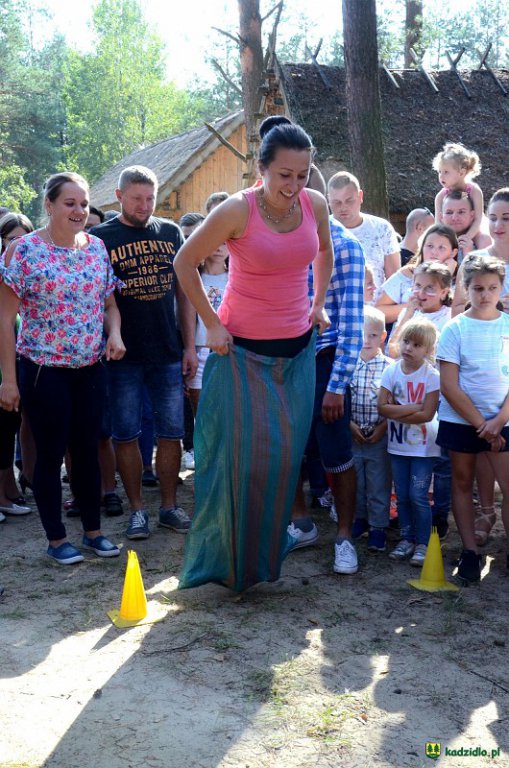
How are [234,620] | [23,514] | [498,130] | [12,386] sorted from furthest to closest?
[498,130]
[23,514]
[12,386]
[234,620]

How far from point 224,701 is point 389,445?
7.20 feet

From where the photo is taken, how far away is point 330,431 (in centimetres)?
463

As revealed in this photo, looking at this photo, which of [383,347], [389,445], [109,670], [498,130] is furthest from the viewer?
[498,130]

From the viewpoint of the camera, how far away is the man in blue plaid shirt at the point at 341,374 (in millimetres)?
4520

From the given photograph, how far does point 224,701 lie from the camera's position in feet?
10.6

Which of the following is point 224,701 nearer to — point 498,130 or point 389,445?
point 389,445

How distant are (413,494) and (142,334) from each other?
194cm

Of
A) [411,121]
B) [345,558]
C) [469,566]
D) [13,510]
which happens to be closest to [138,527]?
[13,510]

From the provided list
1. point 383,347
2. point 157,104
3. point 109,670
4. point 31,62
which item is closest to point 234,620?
point 109,670

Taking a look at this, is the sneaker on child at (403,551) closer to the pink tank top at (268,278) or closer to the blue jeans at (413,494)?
the blue jeans at (413,494)

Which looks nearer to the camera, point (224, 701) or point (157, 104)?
point (224, 701)

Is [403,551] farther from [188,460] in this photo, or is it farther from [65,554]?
[188,460]

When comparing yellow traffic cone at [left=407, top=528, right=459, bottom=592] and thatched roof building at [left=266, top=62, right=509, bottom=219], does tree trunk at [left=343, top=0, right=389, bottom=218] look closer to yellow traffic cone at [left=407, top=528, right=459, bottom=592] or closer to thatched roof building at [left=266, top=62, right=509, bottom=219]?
thatched roof building at [left=266, top=62, right=509, bottom=219]

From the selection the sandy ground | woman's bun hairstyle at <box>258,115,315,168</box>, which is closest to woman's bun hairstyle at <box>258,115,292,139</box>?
woman's bun hairstyle at <box>258,115,315,168</box>
